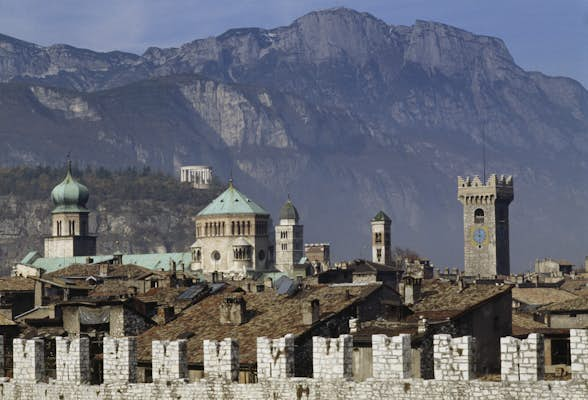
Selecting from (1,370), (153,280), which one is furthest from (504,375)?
(153,280)

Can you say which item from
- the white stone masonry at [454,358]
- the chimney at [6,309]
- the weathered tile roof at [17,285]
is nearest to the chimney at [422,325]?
the white stone masonry at [454,358]

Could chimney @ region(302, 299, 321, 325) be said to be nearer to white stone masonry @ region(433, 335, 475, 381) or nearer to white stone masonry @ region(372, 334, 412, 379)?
white stone masonry @ region(372, 334, 412, 379)

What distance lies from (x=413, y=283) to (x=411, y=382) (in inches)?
1094

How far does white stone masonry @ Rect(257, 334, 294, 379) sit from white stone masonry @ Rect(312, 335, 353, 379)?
130 centimetres

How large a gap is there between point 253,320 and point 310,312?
2.97m

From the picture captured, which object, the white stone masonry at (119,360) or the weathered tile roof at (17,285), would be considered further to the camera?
the weathered tile roof at (17,285)

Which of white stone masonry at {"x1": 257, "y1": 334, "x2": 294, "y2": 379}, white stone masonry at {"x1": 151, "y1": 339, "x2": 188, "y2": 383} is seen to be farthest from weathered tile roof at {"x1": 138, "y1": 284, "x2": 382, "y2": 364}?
white stone masonry at {"x1": 257, "y1": 334, "x2": 294, "y2": 379}

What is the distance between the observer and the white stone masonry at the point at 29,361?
4388 cm

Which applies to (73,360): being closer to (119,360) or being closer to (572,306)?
(119,360)

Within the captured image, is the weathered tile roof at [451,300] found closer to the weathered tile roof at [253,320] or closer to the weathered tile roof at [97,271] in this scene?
the weathered tile roof at [253,320]

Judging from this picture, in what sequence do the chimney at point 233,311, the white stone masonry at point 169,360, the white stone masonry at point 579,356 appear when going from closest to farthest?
1. the white stone masonry at point 579,356
2. the white stone masonry at point 169,360
3. the chimney at point 233,311

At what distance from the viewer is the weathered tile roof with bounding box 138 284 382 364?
50.2m

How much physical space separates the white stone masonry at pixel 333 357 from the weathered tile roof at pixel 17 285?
222 ft

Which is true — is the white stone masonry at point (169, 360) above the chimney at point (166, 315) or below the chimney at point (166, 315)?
below
